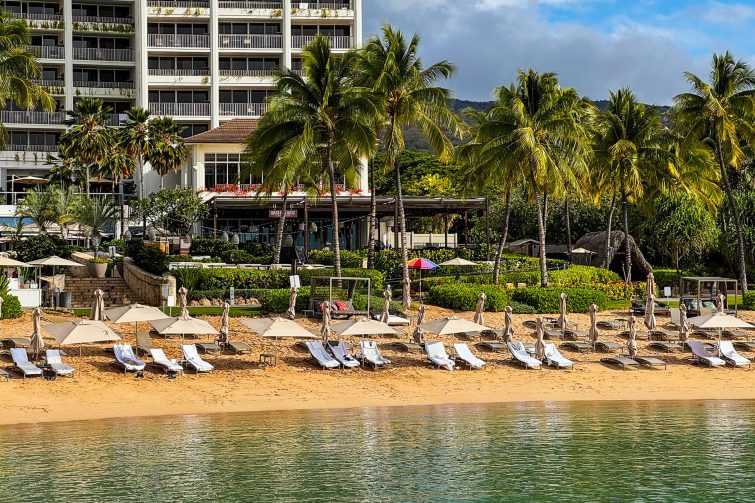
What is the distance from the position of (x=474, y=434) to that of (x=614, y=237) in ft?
118

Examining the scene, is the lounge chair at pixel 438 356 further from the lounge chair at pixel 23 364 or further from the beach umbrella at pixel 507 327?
the lounge chair at pixel 23 364

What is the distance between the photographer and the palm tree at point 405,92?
42312 mm

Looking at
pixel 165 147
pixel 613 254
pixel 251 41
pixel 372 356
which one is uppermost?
pixel 251 41

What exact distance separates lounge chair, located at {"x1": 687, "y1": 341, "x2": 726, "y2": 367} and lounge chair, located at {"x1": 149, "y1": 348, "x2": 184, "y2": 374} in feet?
50.5

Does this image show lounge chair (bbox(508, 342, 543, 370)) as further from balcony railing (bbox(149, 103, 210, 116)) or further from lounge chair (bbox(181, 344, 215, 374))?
balcony railing (bbox(149, 103, 210, 116))

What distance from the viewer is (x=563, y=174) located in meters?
46.8

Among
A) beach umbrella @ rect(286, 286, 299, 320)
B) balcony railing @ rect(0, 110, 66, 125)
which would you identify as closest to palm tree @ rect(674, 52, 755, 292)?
beach umbrella @ rect(286, 286, 299, 320)

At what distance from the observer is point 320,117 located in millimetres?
41688

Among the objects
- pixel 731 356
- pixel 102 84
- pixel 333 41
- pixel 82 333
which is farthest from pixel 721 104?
pixel 102 84

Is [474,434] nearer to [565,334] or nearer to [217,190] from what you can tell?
[565,334]

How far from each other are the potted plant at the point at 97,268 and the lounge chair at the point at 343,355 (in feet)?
64.8

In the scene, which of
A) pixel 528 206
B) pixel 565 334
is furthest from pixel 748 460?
pixel 528 206

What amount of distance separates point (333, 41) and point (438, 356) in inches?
2129

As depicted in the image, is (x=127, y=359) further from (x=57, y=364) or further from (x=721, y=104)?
(x=721, y=104)
